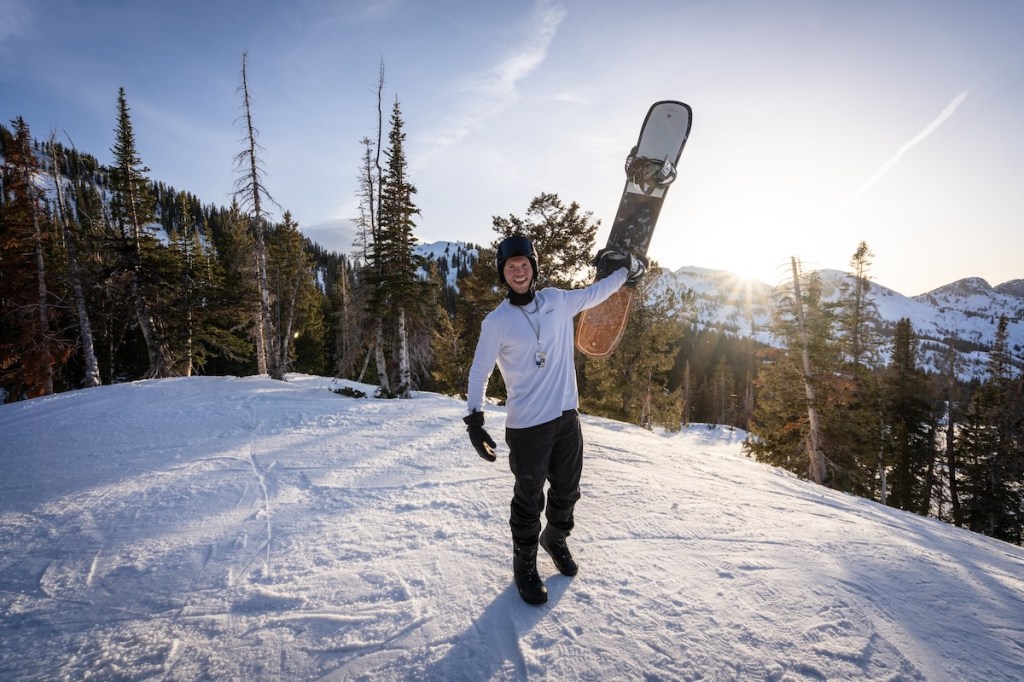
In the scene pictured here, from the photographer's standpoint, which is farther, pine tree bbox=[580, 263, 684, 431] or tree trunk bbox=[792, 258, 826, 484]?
pine tree bbox=[580, 263, 684, 431]

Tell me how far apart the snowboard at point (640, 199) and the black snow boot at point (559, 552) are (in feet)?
7.54

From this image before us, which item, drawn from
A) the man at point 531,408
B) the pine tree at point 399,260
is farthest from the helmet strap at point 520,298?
the pine tree at point 399,260

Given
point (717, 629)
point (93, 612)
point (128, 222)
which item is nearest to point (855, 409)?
point (717, 629)

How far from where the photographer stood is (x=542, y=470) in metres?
2.78

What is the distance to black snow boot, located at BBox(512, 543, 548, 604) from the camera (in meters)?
2.66

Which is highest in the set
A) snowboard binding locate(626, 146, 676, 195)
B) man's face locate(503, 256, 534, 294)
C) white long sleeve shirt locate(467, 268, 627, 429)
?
snowboard binding locate(626, 146, 676, 195)

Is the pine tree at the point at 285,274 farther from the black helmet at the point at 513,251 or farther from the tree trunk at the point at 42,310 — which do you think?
the black helmet at the point at 513,251

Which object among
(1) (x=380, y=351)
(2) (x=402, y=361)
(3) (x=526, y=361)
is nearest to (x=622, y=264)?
(3) (x=526, y=361)

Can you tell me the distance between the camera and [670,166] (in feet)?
15.7

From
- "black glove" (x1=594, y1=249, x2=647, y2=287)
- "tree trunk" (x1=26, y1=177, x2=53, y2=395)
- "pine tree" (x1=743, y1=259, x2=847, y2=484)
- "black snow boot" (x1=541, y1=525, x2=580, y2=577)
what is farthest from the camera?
"tree trunk" (x1=26, y1=177, x2=53, y2=395)

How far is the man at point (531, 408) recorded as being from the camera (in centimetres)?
277

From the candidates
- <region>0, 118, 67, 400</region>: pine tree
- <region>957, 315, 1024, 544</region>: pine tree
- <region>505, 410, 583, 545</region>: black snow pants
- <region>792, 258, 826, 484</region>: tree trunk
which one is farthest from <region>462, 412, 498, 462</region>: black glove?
<region>957, 315, 1024, 544</region>: pine tree

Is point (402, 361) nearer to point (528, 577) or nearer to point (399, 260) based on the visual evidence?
point (399, 260)

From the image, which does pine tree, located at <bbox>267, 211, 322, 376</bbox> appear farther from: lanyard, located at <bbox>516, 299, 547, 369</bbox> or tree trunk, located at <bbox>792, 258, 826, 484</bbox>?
tree trunk, located at <bbox>792, 258, 826, 484</bbox>
